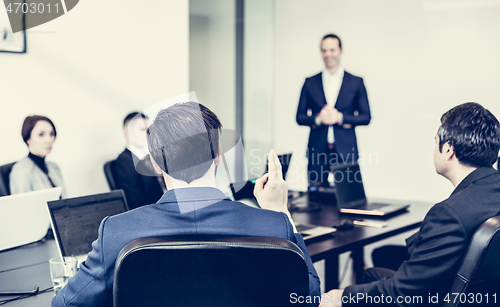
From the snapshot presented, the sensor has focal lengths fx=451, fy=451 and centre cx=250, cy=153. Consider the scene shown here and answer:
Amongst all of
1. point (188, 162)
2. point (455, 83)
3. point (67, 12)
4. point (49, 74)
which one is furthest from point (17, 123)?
point (455, 83)

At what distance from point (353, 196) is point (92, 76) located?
2059mm

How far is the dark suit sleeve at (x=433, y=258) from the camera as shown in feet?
4.17

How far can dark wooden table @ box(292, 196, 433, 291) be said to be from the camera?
1799mm

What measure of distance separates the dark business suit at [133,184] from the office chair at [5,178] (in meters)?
0.64

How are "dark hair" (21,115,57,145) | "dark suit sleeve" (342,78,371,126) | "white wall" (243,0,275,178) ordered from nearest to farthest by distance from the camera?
"dark hair" (21,115,57,145)
"dark suit sleeve" (342,78,371,126)
"white wall" (243,0,275,178)

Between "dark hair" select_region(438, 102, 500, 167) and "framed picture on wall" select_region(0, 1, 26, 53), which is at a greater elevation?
"framed picture on wall" select_region(0, 1, 26, 53)

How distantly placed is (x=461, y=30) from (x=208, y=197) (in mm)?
4139

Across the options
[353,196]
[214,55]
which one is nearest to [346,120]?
[353,196]

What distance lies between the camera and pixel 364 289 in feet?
4.85

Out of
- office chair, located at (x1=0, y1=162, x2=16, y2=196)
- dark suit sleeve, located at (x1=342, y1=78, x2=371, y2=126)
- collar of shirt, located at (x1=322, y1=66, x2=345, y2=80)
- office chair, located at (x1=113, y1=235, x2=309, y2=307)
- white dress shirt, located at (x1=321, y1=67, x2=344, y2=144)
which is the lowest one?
office chair, located at (x1=0, y1=162, x2=16, y2=196)

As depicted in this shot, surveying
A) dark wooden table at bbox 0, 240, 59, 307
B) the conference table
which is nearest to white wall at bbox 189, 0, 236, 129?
the conference table

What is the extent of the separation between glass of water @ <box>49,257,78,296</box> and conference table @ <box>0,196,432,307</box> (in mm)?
A: 35

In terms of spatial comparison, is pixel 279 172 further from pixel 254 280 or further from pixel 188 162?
pixel 254 280

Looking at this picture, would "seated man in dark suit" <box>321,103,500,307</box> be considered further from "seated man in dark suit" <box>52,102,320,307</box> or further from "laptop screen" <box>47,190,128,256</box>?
"laptop screen" <box>47,190,128,256</box>
